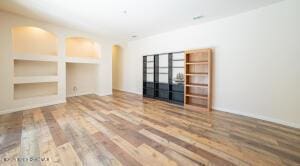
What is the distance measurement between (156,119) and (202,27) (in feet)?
10.4

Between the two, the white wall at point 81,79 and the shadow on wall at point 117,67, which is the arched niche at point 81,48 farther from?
the shadow on wall at point 117,67

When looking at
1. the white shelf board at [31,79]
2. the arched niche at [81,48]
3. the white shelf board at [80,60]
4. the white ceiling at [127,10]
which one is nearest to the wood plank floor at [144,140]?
the white shelf board at [31,79]

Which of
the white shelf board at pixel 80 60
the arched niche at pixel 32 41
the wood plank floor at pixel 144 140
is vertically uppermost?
the arched niche at pixel 32 41

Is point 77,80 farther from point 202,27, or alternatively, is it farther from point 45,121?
point 202,27

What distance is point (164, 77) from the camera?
546cm

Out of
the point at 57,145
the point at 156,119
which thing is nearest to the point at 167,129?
the point at 156,119

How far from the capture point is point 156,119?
3285 millimetres

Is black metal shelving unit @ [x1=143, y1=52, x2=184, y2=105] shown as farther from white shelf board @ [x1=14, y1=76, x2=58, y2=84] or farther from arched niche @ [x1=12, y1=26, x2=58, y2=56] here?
arched niche @ [x1=12, y1=26, x2=58, y2=56]

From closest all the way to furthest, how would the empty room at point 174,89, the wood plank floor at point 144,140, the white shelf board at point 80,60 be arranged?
the wood plank floor at point 144,140 → the empty room at point 174,89 → the white shelf board at point 80,60

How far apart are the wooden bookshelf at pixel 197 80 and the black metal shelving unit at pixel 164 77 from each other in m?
0.30

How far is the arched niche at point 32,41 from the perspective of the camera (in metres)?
4.33

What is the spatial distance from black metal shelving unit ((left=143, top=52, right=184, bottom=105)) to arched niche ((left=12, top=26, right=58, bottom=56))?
3661 mm

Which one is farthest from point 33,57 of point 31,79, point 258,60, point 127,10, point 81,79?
point 258,60

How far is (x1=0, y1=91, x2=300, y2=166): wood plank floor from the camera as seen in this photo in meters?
1.80
